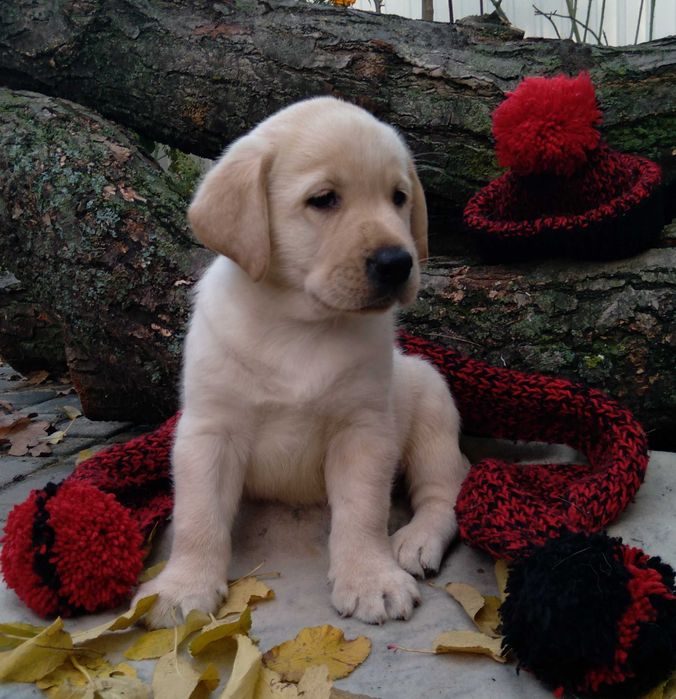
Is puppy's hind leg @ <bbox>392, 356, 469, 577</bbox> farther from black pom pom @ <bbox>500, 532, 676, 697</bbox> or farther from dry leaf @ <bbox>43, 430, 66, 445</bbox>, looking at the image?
dry leaf @ <bbox>43, 430, 66, 445</bbox>

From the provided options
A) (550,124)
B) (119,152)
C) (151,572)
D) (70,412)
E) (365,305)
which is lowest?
(70,412)

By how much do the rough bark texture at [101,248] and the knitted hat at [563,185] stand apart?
1.16 metres

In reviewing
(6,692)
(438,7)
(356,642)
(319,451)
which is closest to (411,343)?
(319,451)

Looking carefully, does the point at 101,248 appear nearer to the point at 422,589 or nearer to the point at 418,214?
the point at 418,214

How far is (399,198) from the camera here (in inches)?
86.0

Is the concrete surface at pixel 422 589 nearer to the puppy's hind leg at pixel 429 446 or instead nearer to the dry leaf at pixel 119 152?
the puppy's hind leg at pixel 429 446

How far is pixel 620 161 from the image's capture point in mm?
2711

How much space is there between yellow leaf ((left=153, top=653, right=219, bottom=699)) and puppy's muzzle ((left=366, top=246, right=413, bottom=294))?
911mm

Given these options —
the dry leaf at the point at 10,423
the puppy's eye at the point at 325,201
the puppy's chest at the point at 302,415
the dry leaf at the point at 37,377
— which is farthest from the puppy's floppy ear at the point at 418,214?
the dry leaf at the point at 37,377

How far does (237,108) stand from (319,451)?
199 cm

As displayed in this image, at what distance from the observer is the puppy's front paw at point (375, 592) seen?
1.87 m

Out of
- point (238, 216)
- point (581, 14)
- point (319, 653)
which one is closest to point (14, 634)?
point (319, 653)

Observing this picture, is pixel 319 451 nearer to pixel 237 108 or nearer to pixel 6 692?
pixel 6 692

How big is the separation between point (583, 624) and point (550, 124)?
1608 millimetres
